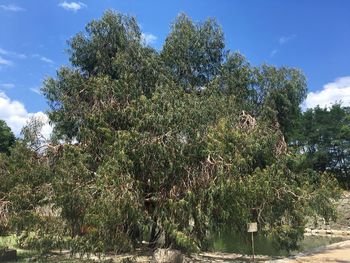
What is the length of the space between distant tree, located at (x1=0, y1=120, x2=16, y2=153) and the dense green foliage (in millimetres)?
38919

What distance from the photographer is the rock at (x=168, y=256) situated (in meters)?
12.9

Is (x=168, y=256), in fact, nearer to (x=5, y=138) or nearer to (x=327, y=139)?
(x=327, y=139)

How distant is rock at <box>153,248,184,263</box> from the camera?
12906 millimetres

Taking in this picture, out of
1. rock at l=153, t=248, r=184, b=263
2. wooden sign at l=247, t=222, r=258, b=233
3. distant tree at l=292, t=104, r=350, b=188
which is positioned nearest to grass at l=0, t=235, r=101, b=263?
rock at l=153, t=248, r=184, b=263

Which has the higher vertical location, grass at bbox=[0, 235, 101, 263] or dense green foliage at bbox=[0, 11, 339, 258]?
dense green foliage at bbox=[0, 11, 339, 258]

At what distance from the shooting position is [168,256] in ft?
42.4

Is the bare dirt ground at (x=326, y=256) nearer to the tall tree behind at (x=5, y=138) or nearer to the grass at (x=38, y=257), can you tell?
the grass at (x=38, y=257)

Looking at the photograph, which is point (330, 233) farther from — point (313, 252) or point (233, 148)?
point (233, 148)

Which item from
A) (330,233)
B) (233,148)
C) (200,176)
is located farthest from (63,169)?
(330,233)

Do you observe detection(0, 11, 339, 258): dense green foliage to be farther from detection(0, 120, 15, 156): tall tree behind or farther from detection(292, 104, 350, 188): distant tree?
detection(0, 120, 15, 156): tall tree behind

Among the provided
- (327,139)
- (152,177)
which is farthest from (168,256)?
(327,139)

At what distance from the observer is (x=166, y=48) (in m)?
20.8

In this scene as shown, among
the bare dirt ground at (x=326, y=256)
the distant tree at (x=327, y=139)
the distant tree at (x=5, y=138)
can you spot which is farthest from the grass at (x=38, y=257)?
the distant tree at (x=5, y=138)

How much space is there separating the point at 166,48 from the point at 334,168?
33.0 metres
